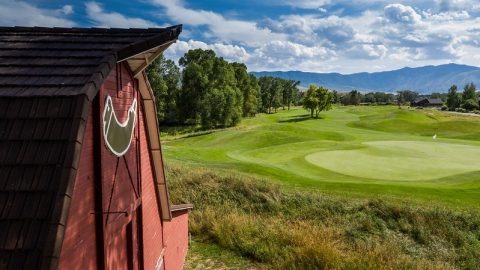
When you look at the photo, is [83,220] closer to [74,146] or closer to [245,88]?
[74,146]

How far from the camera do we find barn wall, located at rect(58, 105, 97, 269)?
13.8 feet

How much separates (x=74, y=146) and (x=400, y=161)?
26.4 metres

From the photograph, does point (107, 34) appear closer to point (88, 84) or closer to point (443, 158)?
point (88, 84)

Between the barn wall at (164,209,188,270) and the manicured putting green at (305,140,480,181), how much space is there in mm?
12866

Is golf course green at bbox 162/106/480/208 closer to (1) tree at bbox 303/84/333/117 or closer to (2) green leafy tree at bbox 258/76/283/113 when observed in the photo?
(1) tree at bbox 303/84/333/117

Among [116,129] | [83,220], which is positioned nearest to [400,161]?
[116,129]

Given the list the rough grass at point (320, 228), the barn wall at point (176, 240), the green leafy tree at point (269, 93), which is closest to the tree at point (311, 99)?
the green leafy tree at point (269, 93)

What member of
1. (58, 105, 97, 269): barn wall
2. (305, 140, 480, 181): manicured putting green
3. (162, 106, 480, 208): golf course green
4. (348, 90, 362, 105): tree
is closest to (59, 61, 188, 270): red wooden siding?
(58, 105, 97, 269): barn wall

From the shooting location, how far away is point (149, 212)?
8.78 m

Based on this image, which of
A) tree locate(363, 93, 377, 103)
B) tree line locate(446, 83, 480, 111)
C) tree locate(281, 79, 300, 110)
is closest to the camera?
tree line locate(446, 83, 480, 111)

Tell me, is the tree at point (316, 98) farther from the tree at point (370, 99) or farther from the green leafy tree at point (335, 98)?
the tree at point (370, 99)

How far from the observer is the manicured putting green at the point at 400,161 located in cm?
2278

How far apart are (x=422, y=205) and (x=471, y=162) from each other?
14434mm

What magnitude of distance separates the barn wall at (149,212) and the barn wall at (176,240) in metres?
0.99
